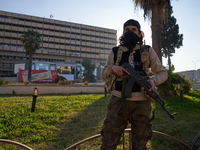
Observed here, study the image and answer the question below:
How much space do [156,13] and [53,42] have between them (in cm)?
6982

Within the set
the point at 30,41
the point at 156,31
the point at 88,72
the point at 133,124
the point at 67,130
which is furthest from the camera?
the point at 88,72

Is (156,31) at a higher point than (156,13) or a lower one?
lower

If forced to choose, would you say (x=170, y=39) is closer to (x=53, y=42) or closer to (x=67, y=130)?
(x=67, y=130)

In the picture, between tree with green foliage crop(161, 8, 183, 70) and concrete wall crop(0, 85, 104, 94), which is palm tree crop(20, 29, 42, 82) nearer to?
concrete wall crop(0, 85, 104, 94)

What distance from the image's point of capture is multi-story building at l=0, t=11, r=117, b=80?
203 feet

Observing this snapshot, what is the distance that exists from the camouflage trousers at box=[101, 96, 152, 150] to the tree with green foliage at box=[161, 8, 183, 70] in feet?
104

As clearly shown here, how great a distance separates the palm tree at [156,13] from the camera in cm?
896

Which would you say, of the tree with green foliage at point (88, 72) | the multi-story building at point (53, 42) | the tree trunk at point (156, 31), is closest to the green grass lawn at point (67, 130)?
the tree trunk at point (156, 31)

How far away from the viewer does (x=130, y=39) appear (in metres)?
1.94

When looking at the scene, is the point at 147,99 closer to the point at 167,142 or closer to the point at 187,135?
the point at 167,142

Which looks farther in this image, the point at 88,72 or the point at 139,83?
the point at 88,72

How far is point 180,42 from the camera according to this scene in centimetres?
3081

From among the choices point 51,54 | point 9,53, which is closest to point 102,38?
point 51,54

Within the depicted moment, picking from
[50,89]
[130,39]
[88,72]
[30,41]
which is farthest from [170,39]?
[88,72]
